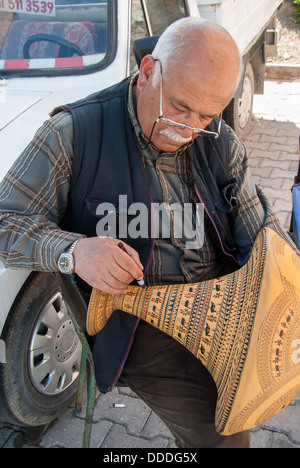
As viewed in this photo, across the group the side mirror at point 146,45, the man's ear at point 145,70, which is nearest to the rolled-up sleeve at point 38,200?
the man's ear at point 145,70

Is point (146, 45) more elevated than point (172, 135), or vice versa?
point (146, 45)

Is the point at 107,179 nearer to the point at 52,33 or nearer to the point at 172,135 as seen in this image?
the point at 172,135

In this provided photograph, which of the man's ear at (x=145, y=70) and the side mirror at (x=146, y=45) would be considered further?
the side mirror at (x=146, y=45)

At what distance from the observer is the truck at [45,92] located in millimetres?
2100

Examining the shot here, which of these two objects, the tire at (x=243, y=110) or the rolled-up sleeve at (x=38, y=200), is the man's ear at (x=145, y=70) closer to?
the rolled-up sleeve at (x=38, y=200)

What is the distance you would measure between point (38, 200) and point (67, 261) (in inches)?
9.6

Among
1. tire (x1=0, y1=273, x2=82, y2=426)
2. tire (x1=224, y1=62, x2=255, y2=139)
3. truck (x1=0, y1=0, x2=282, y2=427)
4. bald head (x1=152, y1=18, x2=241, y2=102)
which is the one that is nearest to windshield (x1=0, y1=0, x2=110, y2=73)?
truck (x1=0, y1=0, x2=282, y2=427)

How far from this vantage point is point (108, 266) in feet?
4.97

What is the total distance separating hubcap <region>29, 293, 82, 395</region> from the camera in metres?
2.19

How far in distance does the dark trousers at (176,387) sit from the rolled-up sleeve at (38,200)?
456 millimetres

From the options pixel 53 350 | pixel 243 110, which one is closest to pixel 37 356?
pixel 53 350

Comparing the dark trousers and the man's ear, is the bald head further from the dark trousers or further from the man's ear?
the dark trousers

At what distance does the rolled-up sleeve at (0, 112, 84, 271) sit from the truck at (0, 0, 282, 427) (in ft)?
1.13

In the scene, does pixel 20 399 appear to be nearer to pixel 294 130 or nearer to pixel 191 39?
pixel 191 39
